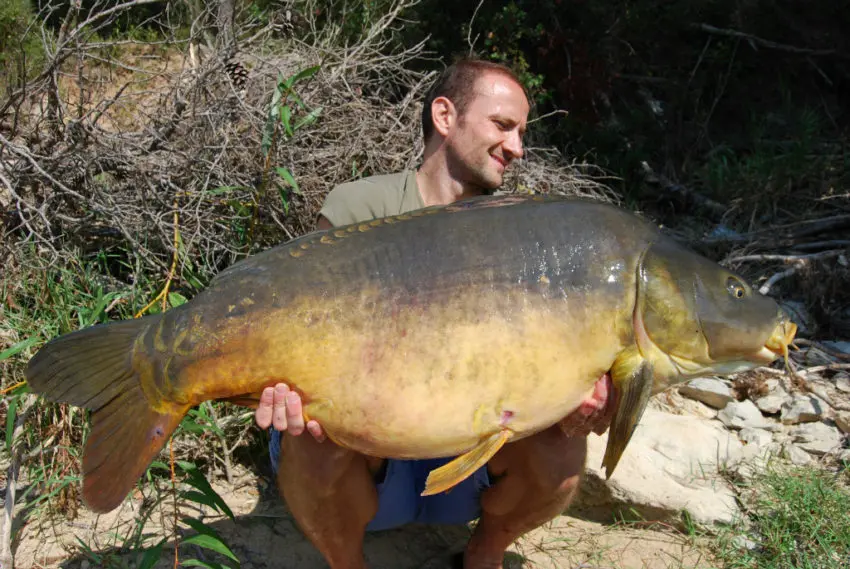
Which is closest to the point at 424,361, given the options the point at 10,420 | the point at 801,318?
the point at 10,420

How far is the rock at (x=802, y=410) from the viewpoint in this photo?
3.27 meters

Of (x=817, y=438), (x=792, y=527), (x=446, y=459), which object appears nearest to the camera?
(x=446, y=459)

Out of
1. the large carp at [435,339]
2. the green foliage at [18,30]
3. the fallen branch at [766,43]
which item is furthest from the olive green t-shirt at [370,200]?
the fallen branch at [766,43]

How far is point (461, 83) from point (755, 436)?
1.95 m

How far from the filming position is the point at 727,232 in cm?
465

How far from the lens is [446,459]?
2361mm

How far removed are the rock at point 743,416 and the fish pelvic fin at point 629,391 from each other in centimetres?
178

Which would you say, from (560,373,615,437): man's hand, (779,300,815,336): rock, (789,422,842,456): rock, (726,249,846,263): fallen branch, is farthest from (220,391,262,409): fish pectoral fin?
(779,300,815,336): rock

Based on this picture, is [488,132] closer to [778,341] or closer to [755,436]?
[778,341]

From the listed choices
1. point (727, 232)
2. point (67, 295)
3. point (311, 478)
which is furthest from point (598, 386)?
point (727, 232)

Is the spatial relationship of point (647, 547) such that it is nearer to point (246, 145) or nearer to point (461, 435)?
point (461, 435)

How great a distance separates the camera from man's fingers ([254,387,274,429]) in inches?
69.4

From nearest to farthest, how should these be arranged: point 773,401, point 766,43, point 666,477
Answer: point 666,477, point 773,401, point 766,43

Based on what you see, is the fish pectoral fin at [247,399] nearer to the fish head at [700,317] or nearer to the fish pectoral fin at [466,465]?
the fish pectoral fin at [466,465]
